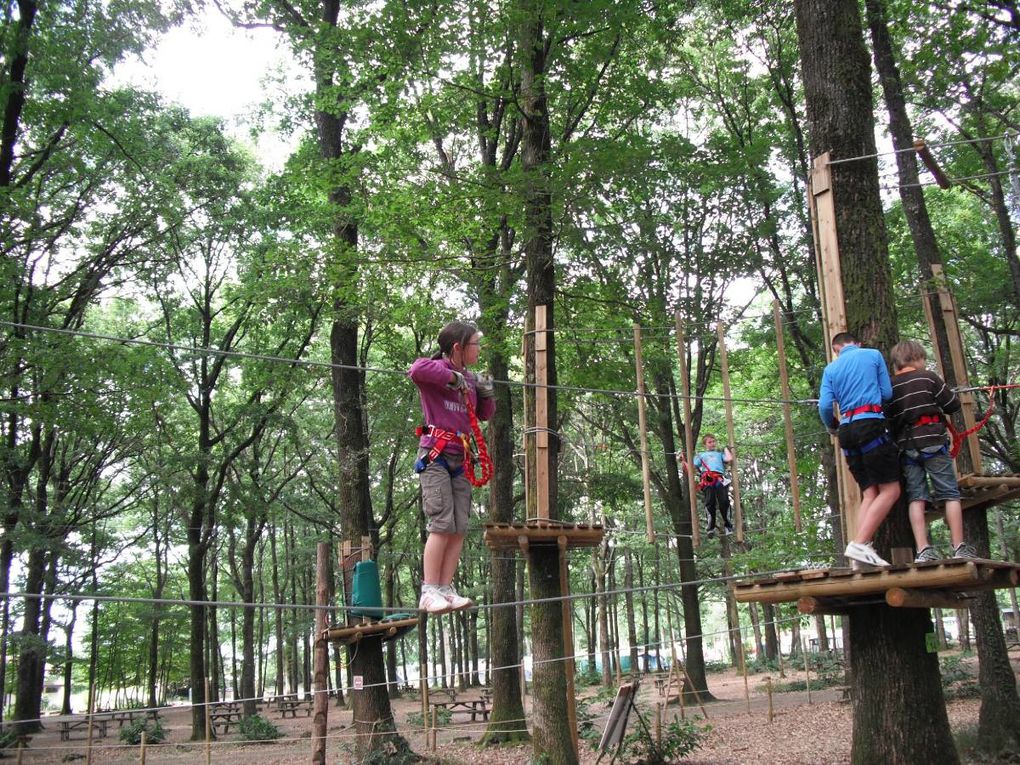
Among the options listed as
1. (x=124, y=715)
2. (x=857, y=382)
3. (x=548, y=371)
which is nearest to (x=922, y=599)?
(x=857, y=382)

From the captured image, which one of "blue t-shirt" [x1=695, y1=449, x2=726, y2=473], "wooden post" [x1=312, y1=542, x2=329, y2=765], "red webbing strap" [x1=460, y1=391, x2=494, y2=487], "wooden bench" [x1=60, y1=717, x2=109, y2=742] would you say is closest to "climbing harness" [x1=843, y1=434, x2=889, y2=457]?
"red webbing strap" [x1=460, y1=391, x2=494, y2=487]

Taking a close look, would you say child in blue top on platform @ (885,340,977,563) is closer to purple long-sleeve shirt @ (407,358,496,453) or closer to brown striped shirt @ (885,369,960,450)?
brown striped shirt @ (885,369,960,450)

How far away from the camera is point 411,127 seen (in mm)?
10281

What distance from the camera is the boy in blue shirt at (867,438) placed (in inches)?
172

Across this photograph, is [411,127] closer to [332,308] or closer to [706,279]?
[332,308]

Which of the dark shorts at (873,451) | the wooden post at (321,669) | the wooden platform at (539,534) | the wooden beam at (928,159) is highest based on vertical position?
the wooden beam at (928,159)

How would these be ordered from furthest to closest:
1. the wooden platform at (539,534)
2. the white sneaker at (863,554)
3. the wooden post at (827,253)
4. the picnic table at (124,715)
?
the picnic table at (124,715), the wooden platform at (539,534), the wooden post at (827,253), the white sneaker at (863,554)

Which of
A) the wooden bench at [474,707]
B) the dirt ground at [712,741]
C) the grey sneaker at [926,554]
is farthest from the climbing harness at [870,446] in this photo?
the wooden bench at [474,707]

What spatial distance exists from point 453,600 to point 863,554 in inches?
88.2

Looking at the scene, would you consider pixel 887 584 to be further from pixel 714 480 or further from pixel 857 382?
pixel 714 480

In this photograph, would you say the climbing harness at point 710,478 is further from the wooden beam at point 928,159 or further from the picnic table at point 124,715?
the picnic table at point 124,715

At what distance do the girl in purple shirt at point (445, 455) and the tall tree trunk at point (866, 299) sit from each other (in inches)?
102

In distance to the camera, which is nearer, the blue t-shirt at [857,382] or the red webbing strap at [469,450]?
the red webbing strap at [469,450]

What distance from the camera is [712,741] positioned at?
1114 cm
